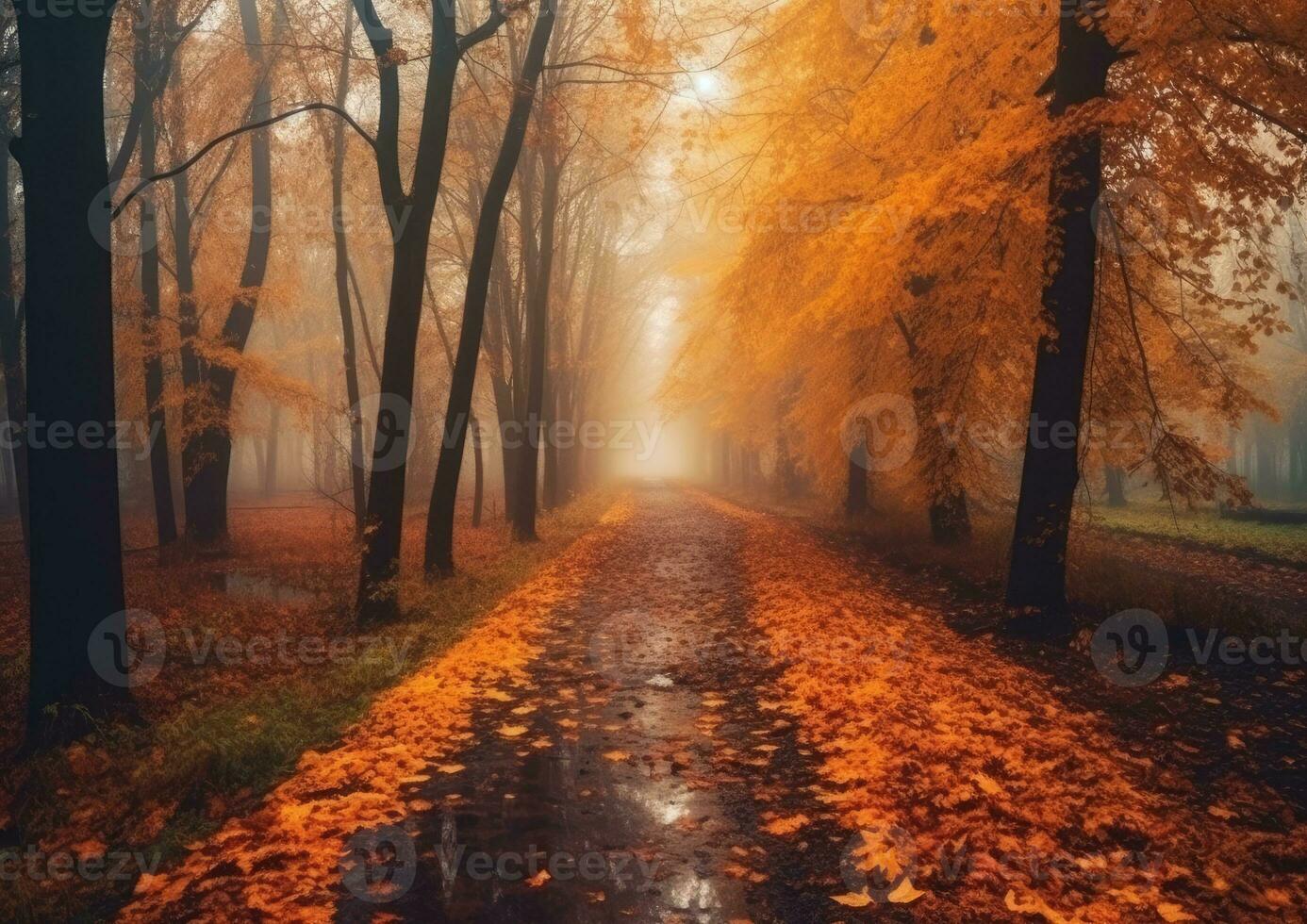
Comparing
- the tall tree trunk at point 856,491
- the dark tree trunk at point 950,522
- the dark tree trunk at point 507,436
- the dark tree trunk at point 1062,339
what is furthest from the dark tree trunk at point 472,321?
the tall tree trunk at point 856,491

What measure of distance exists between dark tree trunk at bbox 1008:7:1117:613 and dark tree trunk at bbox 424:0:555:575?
7.65 meters

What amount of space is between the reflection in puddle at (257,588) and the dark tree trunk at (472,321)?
1.99 meters

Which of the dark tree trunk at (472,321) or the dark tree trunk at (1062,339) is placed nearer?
the dark tree trunk at (1062,339)

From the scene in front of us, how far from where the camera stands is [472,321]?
1179 centimetres

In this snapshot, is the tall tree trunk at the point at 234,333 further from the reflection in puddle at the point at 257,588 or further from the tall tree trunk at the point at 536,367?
the tall tree trunk at the point at 536,367

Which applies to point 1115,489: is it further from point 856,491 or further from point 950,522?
point 950,522

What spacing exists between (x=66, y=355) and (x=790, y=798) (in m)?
5.70

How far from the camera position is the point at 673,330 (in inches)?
1821

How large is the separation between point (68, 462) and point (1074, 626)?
8.59 meters

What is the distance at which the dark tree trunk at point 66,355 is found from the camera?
502 cm

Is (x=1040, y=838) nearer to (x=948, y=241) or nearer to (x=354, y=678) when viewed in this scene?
(x=354, y=678)

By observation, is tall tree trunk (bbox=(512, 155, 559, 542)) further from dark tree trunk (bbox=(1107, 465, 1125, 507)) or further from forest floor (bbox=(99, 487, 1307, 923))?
dark tree trunk (bbox=(1107, 465, 1125, 507))

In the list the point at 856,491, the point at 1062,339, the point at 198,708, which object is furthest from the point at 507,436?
the point at 1062,339

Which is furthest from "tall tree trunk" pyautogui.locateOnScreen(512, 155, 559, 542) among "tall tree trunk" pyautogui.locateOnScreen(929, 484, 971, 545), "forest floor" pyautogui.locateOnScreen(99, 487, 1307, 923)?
"forest floor" pyautogui.locateOnScreen(99, 487, 1307, 923)
